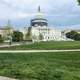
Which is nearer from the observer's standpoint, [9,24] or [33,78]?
[33,78]

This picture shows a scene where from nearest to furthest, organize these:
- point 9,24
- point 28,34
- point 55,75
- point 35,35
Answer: point 55,75 < point 9,24 < point 28,34 < point 35,35

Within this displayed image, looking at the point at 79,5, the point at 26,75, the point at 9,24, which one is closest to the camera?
the point at 26,75

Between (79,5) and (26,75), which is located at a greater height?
(79,5)

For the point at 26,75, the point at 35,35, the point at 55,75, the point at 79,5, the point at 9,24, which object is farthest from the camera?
the point at 35,35

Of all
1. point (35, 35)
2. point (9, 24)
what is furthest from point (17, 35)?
point (35, 35)

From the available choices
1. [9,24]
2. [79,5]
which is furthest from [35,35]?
[79,5]

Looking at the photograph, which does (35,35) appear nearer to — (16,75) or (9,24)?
(9,24)

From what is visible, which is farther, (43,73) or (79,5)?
(79,5)

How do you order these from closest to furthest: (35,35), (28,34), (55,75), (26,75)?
(55,75) < (26,75) < (28,34) < (35,35)

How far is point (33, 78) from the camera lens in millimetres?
13195

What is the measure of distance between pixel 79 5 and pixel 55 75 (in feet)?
82.1

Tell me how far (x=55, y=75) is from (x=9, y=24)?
370 ft

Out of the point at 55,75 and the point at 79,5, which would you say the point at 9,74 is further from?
the point at 79,5

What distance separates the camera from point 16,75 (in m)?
14.3
